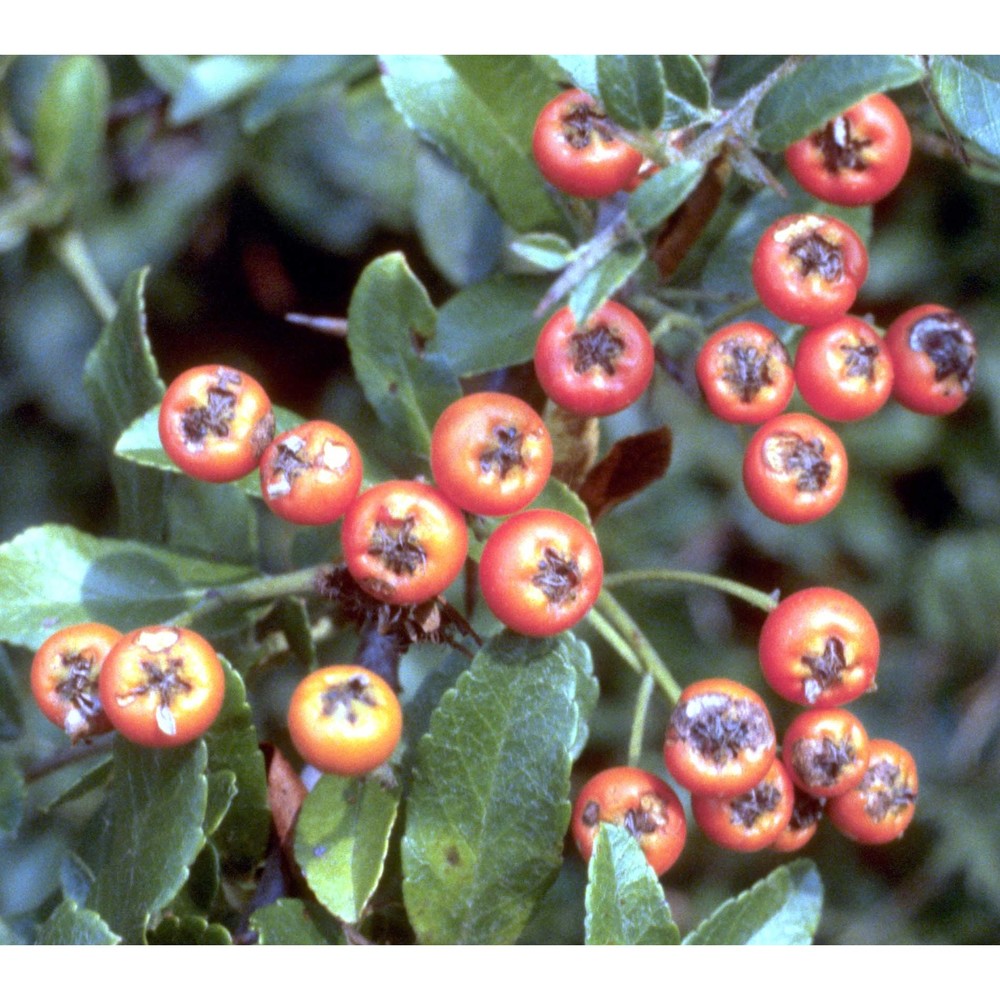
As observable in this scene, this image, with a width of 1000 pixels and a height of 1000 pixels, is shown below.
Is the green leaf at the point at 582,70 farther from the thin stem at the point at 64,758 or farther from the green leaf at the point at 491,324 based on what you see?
the thin stem at the point at 64,758

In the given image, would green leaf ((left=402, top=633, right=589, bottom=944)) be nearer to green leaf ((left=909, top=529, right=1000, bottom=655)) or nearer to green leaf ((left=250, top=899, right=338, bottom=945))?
green leaf ((left=250, top=899, right=338, bottom=945))

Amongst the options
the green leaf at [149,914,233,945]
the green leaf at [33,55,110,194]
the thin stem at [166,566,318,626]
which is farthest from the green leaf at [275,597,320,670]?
the green leaf at [33,55,110,194]

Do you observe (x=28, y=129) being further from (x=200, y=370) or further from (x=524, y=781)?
(x=524, y=781)

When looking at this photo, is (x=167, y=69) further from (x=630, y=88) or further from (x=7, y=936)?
(x=7, y=936)

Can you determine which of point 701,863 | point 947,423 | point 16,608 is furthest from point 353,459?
point 947,423

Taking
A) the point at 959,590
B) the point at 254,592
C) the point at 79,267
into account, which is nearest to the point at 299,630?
the point at 254,592

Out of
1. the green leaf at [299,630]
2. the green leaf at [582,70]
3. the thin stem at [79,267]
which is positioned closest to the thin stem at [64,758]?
the green leaf at [299,630]
